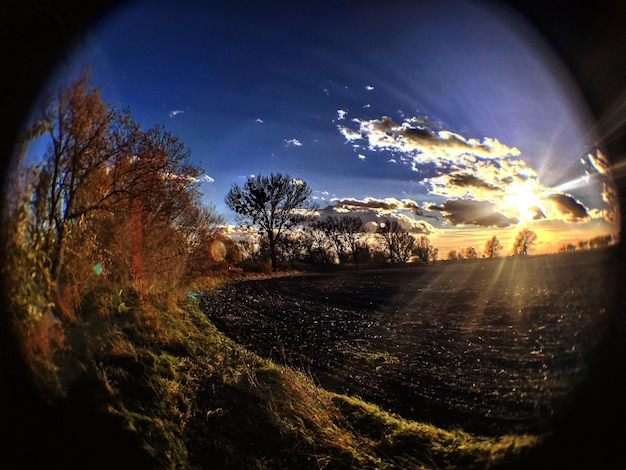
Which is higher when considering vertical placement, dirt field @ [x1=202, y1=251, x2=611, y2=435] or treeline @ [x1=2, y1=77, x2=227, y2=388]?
treeline @ [x1=2, y1=77, x2=227, y2=388]

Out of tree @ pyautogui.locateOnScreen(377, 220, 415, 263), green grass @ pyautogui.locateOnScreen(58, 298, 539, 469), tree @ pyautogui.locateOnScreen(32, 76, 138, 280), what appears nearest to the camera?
tree @ pyautogui.locateOnScreen(32, 76, 138, 280)

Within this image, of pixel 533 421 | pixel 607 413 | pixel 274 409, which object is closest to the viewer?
pixel 607 413

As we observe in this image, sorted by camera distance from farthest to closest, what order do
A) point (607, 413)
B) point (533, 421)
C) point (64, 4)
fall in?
point (64, 4) < point (533, 421) < point (607, 413)

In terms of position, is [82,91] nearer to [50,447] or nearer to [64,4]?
[64,4]

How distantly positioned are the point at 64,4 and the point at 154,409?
14.0 feet

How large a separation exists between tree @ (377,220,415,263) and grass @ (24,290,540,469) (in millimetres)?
2360

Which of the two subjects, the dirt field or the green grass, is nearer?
the dirt field

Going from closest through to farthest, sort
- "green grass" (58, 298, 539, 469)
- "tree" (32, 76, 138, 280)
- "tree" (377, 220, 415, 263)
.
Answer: "tree" (32, 76, 138, 280)
"green grass" (58, 298, 539, 469)
"tree" (377, 220, 415, 263)

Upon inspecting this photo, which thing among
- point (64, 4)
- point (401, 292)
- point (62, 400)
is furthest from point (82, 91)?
point (401, 292)

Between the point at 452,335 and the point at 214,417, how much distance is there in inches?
345

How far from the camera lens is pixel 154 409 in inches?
132

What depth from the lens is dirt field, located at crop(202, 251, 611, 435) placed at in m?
2.14

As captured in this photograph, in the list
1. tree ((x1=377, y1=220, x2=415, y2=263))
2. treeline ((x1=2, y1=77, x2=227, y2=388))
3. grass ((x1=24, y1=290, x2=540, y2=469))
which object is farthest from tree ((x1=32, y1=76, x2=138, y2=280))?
tree ((x1=377, y1=220, x2=415, y2=263))

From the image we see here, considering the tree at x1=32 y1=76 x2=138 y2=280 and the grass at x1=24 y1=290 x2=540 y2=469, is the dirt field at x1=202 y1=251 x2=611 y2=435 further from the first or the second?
the tree at x1=32 y1=76 x2=138 y2=280
